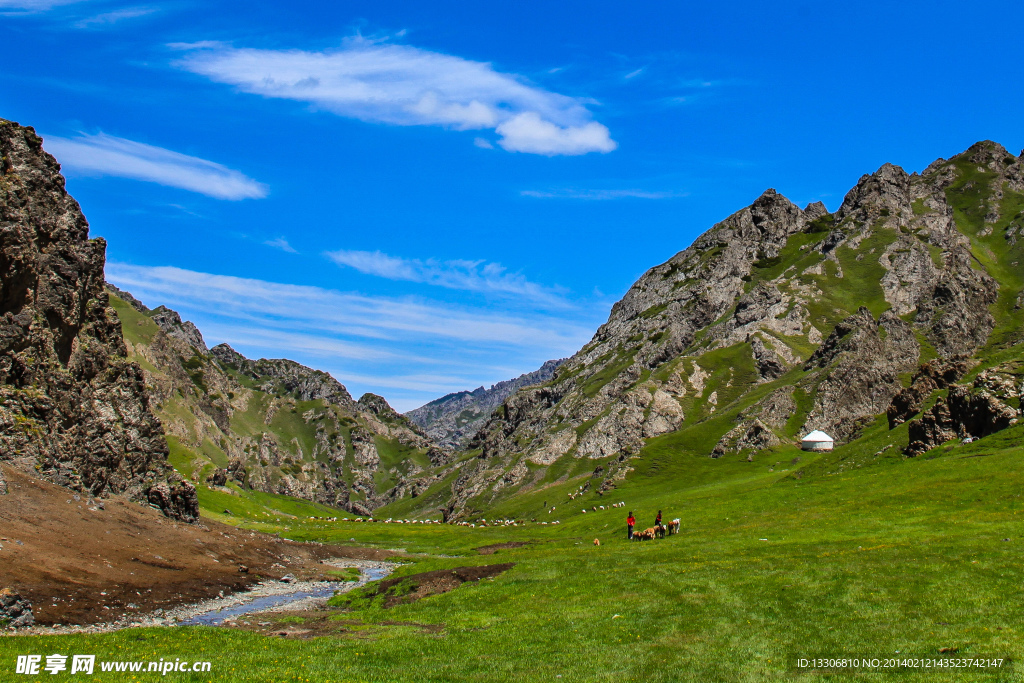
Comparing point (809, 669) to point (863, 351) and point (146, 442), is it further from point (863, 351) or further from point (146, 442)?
point (863, 351)

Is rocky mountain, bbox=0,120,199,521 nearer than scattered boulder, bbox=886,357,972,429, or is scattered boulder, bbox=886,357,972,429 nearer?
rocky mountain, bbox=0,120,199,521

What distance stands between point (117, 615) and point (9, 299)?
52.8 meters

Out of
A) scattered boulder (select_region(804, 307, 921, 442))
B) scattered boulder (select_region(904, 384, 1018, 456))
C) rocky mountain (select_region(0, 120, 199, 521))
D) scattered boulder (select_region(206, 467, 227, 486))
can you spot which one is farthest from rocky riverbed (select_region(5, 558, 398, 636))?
scattered boulder (select_region(206, 467, 227, 486))

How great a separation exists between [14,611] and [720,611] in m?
40.2

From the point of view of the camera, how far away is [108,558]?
5575cm

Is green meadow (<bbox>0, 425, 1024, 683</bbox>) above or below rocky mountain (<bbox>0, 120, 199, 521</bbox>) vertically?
below

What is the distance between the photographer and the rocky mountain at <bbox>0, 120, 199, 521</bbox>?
75438mm

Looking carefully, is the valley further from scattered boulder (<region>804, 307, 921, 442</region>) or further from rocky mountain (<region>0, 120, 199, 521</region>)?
scattered boulder (<region>804, 307, 921, 442</region>)

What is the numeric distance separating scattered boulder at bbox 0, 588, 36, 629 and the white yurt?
13642cm

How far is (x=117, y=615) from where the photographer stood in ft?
145

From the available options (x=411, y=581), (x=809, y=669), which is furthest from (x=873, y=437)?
(x=809, y=669)

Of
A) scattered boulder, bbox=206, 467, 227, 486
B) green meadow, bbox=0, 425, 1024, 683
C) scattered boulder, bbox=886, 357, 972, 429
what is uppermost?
scattered boulder, bbox=886, 357, 972, 429

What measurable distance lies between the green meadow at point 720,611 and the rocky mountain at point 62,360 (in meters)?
52.7

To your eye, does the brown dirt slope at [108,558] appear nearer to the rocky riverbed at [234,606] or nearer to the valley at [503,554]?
the valley at [503,554]
